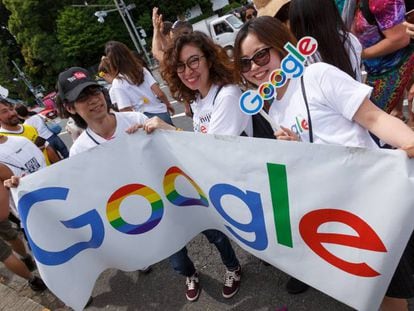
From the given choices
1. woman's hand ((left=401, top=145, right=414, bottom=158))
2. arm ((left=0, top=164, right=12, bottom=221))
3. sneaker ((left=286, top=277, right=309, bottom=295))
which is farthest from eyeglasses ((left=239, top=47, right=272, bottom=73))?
arm ((left=0, top=164, right=12, bottom=221))

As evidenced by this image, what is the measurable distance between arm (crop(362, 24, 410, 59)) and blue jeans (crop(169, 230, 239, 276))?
1.58 meters

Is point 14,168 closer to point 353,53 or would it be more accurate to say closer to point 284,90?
point 284,90

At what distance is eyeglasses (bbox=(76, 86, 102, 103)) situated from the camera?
1.93m

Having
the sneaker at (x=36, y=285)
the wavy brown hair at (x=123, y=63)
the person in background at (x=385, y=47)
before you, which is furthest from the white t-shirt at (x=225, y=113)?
the sneaker at (x=36, y=285)

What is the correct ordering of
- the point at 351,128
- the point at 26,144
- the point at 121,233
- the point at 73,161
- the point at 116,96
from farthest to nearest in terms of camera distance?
the point at 116,96, the point at 26,144, the point at 121,233, the point at 73,161, the point at 351,128

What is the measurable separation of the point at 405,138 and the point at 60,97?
194cm

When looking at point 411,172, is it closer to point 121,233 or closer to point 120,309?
point 121,233

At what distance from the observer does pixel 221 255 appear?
227cm

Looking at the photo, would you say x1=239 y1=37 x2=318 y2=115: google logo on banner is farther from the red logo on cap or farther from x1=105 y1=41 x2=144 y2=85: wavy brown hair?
x1=105 y1=41 x2=144 y2=85: wavy brown hair

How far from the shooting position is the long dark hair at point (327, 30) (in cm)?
171

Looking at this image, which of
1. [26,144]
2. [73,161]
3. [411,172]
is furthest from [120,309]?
[411,172]

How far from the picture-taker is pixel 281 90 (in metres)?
1.43

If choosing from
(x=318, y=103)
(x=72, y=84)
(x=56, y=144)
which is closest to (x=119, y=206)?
(x=72, y=84)

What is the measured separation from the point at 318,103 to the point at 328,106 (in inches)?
1.6
